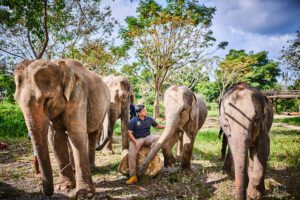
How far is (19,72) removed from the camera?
11.5 feet

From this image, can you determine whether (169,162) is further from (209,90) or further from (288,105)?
(209,90)

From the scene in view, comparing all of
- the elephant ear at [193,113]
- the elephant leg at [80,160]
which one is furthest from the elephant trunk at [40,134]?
the elephant ear at [193,113]

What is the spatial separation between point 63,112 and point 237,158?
2712 millimetres

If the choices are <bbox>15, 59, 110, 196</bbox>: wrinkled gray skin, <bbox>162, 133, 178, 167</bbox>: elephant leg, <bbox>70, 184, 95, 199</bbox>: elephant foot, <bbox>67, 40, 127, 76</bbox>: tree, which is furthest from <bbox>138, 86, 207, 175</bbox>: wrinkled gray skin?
<bbox>67, 40, 127, 76</bbox>: tree

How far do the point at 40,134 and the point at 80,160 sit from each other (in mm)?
944

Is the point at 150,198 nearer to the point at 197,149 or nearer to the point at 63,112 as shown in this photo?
the point at 63,112

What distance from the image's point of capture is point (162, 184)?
5352 mm

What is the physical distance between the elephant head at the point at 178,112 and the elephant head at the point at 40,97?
220cm

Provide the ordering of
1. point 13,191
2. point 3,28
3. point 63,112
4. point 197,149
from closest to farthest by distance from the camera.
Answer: point 63,112
point 13,191
point 197,149
point 3,28

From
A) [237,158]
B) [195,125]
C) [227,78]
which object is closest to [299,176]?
[195,125]

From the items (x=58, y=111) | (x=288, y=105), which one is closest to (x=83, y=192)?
(x=58, y=111)

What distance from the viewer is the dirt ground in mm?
4664

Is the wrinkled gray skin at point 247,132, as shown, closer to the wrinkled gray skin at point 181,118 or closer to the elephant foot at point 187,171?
the wrinkled gray skin at point 181,118

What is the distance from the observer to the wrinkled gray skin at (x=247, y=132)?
12.6 ft
